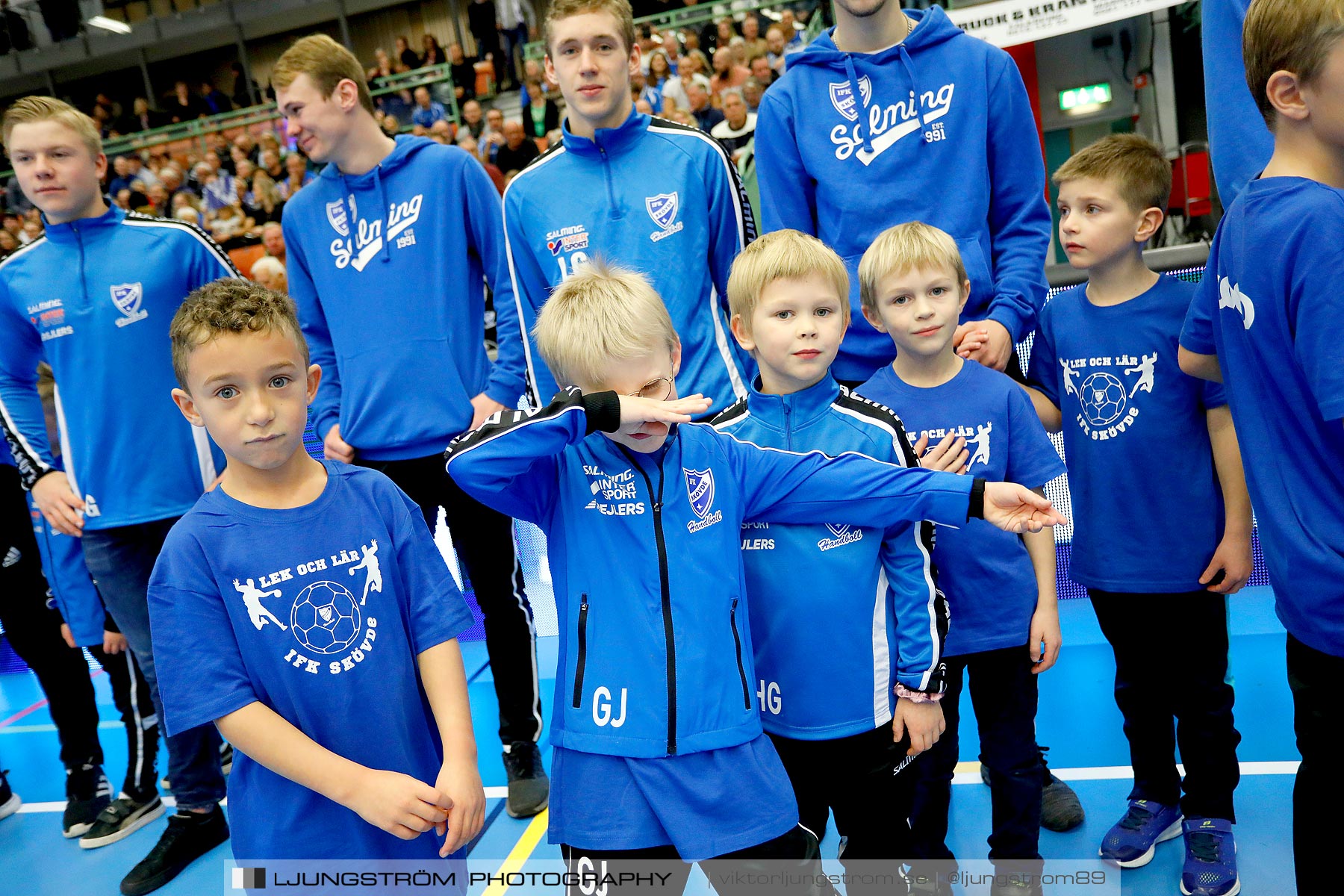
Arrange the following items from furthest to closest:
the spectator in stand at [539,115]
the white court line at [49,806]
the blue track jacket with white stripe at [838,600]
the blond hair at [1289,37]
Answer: the spectator in stand at [539,115], the white court line at [49,806], the blue track jacket with white stripe at [838,600], the blond hair at [1289,37]

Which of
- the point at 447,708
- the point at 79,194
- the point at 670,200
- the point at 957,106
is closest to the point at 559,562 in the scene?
the point at 447,708

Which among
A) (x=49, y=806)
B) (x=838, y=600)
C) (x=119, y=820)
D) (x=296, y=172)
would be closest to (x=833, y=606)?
(x=838, y=600)

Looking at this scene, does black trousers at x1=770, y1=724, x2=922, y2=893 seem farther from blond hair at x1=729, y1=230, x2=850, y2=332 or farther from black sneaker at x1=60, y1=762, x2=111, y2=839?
black sneaker at x1=60, y1=762, x2=111, y2=839

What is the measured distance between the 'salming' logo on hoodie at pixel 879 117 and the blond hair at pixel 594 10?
58 cm

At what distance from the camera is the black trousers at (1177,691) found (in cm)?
219

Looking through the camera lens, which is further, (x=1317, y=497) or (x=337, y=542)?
(x=337, y=542)

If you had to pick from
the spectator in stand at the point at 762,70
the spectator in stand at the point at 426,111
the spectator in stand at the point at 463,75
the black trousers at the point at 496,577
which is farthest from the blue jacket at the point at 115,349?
the spectator in stand at the point at 463,75

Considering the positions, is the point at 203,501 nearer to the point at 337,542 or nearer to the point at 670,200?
the point at 337,542

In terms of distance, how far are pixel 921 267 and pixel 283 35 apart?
59.1ft

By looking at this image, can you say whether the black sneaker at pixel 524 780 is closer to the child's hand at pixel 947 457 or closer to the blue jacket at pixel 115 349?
the blue jacket at pixel 115 349

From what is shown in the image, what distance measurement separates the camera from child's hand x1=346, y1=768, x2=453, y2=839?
1.56 metres

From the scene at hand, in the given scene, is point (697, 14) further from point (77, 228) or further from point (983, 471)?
point (983, 471)

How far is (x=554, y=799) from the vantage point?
64.1 inches

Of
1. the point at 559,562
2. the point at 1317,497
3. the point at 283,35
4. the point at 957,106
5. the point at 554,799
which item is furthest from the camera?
the point at 283,35
